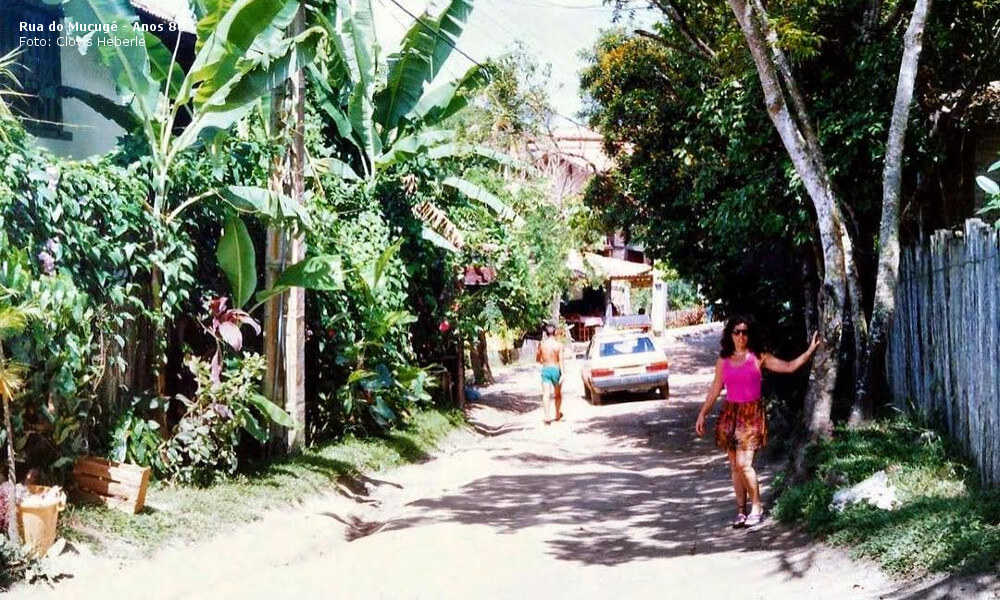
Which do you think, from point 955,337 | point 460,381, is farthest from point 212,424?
point 460,381

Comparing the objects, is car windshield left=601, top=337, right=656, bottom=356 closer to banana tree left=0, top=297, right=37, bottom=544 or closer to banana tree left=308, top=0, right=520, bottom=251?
banana tree left=308, top=0, right=520, bottom=251

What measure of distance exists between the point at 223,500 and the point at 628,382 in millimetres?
14436

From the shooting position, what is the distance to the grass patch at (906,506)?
6.38 meters

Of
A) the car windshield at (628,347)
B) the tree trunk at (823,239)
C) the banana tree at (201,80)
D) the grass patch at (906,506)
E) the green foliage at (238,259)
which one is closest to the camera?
the grass patch at (906,506)

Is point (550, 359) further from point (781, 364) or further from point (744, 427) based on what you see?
point (744, 427)

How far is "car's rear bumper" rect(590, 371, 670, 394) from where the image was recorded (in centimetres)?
2309

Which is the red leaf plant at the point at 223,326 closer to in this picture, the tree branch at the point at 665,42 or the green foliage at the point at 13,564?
the green foliage at the point at 13,564

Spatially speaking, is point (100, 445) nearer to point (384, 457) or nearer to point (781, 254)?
point (384, 457)

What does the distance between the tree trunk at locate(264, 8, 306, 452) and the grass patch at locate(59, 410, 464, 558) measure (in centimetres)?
68

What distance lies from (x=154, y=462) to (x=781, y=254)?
32.0ft

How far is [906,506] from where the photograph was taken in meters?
7.39

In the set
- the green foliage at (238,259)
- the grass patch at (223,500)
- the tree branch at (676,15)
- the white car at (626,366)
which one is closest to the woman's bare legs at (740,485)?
the grass patch at (223,500)

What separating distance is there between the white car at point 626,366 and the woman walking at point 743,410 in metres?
13.7

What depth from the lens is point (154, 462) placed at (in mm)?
9594
